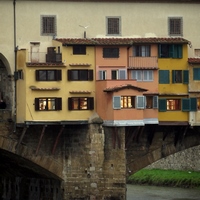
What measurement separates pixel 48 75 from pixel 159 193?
2197 cm

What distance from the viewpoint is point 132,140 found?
84.4m

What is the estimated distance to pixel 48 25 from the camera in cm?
8200

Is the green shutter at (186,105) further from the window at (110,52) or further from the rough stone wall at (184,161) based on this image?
the rough stone wall at (184,161)

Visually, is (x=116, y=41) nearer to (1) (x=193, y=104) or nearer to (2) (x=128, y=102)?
(2) (x=128, y=102)

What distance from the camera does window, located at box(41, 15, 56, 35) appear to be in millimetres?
81875

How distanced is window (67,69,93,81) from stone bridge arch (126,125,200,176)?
516 centimetres

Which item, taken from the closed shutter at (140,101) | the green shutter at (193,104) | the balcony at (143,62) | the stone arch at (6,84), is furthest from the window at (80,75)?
the green shutter at (193,104)

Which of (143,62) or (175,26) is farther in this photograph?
(175,26)

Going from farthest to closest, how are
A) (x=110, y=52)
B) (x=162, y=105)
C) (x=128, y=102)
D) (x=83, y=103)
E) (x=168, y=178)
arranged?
(x=168, y=178), (x=162, y=105), (x=110, y=52), (x=83, y=103), (x=128, y=102)

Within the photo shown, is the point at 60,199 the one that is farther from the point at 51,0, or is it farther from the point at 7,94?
the point at 51,0

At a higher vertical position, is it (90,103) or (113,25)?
(113,25)

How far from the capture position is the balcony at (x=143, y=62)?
82125 mm

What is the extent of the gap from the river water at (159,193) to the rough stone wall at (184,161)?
4.82 metres

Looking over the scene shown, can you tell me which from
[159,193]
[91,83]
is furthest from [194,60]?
[159,193]
